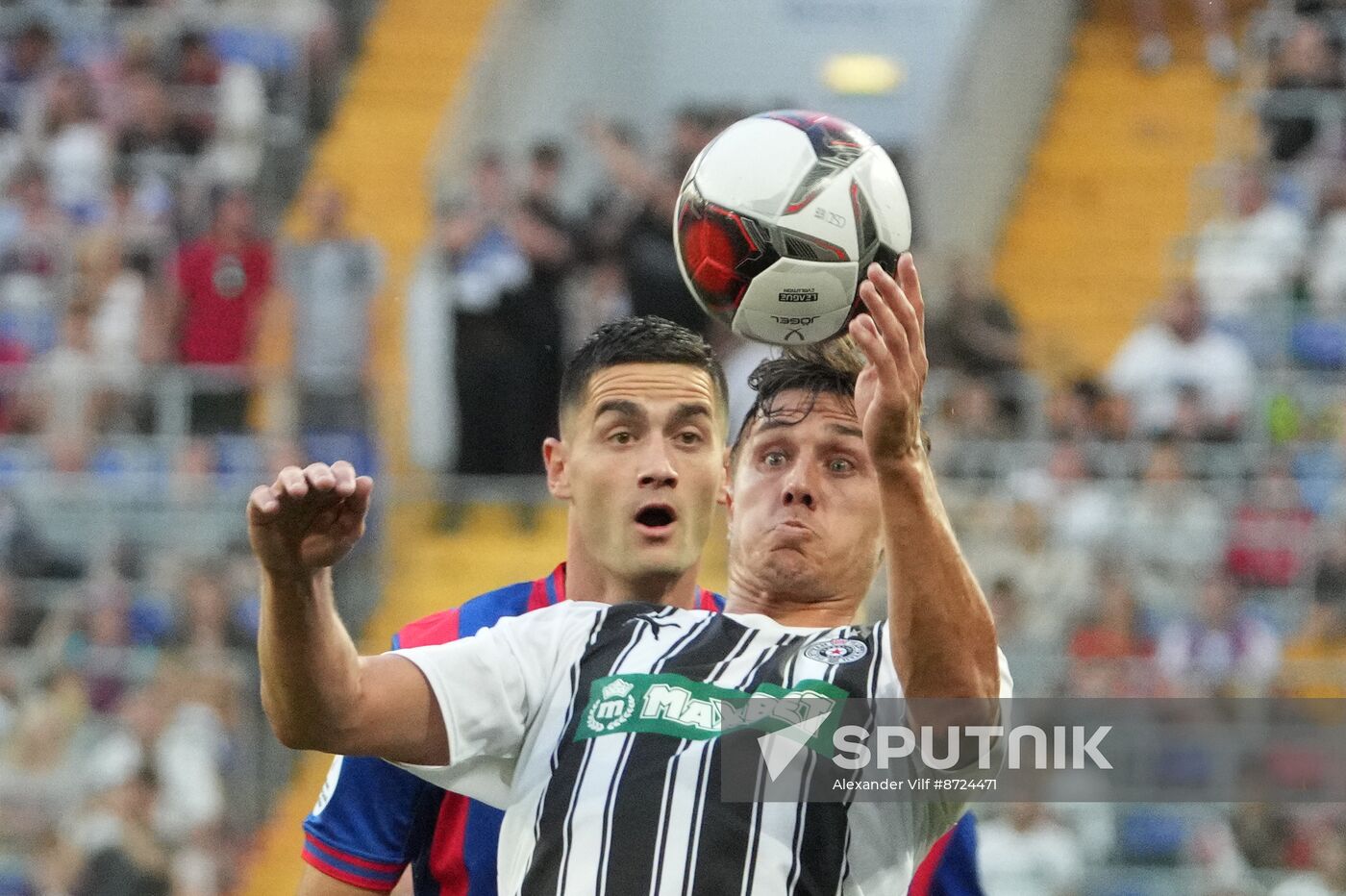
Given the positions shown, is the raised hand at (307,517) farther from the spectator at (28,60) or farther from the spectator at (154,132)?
the spectator at (28,60)

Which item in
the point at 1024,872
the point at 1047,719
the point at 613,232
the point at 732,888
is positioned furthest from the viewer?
the point at 613,232

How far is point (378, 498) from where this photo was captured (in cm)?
1185

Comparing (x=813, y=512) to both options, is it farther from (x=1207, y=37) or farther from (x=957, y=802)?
(x=1207, y=37)

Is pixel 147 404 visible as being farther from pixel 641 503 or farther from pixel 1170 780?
pixel 641 503

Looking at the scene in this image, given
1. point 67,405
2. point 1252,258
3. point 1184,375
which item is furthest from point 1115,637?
point 67,405

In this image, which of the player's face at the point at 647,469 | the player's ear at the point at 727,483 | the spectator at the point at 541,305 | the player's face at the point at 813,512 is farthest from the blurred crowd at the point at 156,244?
the player's face at the point at 813,512

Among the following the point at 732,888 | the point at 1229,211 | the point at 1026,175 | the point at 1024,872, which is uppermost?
the point at 1026,175

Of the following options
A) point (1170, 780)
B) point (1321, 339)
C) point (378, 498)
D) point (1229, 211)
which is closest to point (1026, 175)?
point (1229, 211)

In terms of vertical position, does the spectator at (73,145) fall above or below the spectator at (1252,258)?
above

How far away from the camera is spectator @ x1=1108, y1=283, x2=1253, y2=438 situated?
1116cm

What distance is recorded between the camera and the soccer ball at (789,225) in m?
4.37

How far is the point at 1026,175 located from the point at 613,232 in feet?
18.1

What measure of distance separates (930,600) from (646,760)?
0.60 meters

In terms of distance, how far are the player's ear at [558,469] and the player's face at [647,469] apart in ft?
0.23
